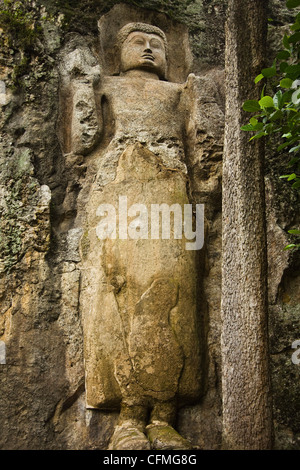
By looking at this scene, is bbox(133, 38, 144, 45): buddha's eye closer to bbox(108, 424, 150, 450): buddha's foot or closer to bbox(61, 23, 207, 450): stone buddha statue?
bbox(61, 23, 207, 450): stone buddha statue

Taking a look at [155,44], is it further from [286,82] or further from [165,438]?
[165,438]

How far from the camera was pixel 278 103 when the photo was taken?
10.4 ft

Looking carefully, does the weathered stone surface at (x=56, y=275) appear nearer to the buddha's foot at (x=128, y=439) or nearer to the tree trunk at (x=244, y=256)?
the buddha's foot at (x=128, y=439)

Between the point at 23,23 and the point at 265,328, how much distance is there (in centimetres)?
300

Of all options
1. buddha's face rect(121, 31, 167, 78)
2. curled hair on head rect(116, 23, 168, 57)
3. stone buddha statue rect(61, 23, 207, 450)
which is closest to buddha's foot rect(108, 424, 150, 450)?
stone buddha statue rect(61, 23, 207, 450)

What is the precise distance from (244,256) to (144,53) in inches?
86.2

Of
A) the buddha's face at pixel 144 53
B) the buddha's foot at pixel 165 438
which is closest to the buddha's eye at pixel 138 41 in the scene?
the buddha's face at pixel 144 53

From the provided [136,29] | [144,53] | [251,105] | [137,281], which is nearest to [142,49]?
[144,53]

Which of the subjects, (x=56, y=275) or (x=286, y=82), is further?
(x=56, y=275)

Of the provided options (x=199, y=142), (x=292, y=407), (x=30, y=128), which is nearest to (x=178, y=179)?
(x=199, y=142)

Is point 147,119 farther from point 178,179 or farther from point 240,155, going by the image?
point 240,155

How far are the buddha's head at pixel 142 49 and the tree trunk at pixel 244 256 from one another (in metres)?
1.13

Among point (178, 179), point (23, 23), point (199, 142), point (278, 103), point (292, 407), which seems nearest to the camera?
point (278, 103)

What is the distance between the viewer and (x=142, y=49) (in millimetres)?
4840
